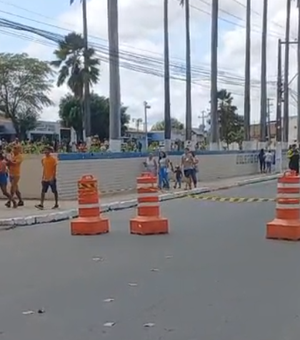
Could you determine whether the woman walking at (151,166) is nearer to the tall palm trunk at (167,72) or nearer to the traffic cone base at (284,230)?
the traffic cone base at (284,230)

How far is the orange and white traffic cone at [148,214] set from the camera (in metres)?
13.2

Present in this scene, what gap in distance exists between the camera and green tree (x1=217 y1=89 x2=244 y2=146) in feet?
325

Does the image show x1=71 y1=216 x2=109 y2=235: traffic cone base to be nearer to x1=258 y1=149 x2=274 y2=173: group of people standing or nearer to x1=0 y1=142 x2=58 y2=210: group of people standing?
x1=0 y1=142 x2=58 y2=210: group of people standing

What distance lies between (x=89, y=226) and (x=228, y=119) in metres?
88.7

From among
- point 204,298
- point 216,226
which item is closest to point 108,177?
point 216,226

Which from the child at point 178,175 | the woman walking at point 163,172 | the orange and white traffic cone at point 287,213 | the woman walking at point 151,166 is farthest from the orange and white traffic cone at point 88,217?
the child at point 178,175

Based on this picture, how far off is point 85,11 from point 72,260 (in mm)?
41312

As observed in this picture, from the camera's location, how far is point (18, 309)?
23.3ft

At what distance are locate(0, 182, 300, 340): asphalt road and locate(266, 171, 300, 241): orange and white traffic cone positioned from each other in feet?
1.13

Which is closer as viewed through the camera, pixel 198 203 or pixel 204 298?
pixel 204 298

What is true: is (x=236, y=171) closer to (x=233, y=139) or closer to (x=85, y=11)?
(x=85, y=11)

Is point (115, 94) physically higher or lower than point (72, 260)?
higher

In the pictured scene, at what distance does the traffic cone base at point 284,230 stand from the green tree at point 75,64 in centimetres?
3981

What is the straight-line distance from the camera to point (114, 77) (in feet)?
92.0
